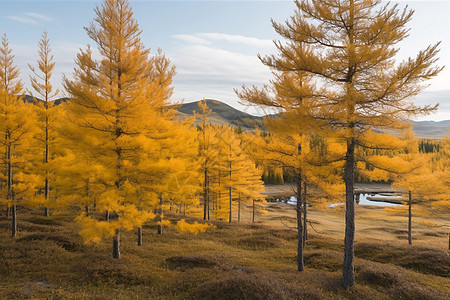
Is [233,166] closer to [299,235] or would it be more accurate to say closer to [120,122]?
[299,235]

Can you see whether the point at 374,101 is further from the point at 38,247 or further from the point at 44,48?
the point at 44,48

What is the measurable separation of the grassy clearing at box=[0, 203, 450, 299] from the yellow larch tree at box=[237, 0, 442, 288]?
7.01 ft

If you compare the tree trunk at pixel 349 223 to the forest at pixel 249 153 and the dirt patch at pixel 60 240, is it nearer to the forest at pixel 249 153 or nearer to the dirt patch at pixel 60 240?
the forest at pixel 249 153

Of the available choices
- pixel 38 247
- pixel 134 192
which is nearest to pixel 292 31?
pixel 134 192

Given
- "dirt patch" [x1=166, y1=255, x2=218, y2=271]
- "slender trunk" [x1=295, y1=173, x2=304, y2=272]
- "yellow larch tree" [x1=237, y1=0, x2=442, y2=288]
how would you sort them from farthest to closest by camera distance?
"slender trunk" [x1=295, y1=173, x2=304, y2=272] → "dirt patch" [x1=166, y1=255, x2=218, y2=271] → "yellow larch tree" [x1=237, y1=0, x2=442, y2=288]

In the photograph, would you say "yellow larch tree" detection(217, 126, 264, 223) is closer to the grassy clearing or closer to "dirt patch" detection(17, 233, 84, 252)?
the grassy clearing

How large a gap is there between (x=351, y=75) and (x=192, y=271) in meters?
10.1

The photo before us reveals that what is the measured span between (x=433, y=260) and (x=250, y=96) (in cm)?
1477

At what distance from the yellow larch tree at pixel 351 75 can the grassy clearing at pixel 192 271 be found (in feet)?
7.01

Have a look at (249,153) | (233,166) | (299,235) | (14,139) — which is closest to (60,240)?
(14,139)

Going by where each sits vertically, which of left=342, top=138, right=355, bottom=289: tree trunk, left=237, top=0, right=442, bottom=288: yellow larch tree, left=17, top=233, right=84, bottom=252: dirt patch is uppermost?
left=237, top=0, right=442, bottom=288: yellow larch tree

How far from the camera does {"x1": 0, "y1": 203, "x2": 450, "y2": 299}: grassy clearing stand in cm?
902

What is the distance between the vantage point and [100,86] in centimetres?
1177

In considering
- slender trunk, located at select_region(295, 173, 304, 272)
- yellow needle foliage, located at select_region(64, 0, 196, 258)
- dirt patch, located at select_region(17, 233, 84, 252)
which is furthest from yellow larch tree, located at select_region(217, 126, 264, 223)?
yellow needle foliage, located at select_region(64, 0, 196, 258)
